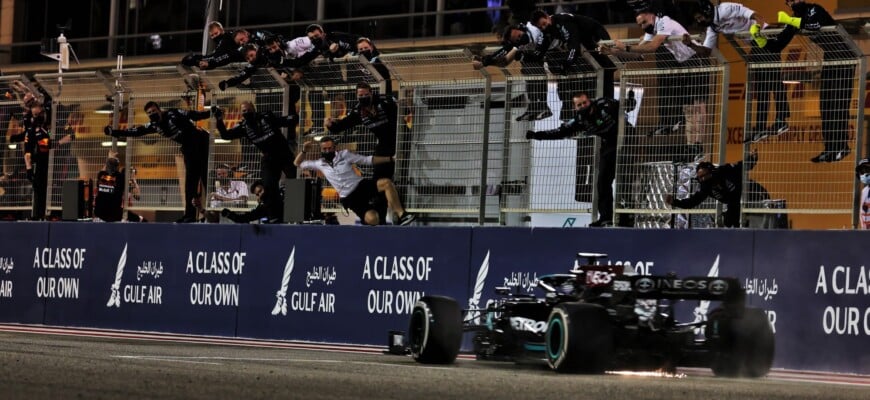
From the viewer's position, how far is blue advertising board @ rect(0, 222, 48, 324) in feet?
74.5

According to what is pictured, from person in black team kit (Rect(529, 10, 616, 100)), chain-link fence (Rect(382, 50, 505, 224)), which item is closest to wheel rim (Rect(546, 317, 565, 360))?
person in black team kit (Rect(529, 10, 616, 100))

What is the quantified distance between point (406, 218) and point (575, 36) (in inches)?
122

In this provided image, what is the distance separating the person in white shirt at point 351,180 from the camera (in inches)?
750

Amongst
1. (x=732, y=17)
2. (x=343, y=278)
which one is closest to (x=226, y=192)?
(x=343, y=278)

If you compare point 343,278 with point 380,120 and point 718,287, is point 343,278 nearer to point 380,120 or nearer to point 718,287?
point 380,120

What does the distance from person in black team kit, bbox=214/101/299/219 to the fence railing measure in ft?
0.56

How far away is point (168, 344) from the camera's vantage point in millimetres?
17516

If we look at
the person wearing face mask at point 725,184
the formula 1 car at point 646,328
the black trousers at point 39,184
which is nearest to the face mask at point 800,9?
the person wearing face mask at point 725,184

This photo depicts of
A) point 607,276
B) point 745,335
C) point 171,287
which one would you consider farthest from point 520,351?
point 171,287

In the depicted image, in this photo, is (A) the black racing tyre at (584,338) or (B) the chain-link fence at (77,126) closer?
(A) the black racing tyre at (584,338)

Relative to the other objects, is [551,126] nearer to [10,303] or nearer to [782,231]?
[782,231]

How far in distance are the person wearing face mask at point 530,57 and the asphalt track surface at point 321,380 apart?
348cm

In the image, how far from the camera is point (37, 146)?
2262cm

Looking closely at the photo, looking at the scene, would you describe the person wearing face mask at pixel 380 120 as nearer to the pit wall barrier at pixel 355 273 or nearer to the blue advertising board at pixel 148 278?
the pit wall barrier at pixel 355 273
